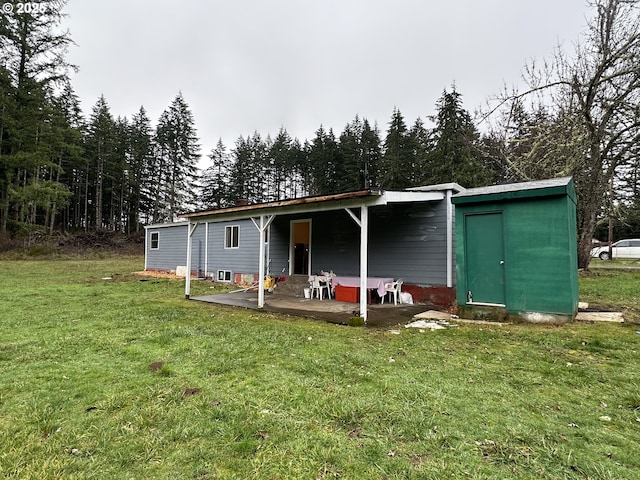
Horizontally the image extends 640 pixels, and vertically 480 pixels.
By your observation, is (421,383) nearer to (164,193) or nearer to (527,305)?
(527,305)

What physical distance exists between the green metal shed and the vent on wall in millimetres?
9630

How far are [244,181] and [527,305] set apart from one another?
112ft

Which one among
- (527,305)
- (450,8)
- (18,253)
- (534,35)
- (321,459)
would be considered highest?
(450,8)

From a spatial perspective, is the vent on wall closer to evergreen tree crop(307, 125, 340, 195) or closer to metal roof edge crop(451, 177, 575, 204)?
metal roof edge crop(451, 177, 575, 204)

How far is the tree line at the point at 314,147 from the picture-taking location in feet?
28.8

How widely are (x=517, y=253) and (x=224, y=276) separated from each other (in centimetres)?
1101

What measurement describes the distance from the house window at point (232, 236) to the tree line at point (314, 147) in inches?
363

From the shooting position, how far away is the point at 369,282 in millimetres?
8312

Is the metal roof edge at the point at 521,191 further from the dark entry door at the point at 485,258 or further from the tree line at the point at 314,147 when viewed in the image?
the tree line at the point at 314,147

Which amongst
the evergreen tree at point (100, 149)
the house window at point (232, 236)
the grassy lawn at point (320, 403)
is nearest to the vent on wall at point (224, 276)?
the house window at point (232, 236)

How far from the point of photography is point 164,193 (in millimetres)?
34438

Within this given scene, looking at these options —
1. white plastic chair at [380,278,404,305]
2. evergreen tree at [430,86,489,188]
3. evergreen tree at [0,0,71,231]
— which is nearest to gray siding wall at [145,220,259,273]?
white plastic chair at [380,278,404,305]

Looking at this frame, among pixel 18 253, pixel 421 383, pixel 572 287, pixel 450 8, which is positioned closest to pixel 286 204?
pixel 421 383

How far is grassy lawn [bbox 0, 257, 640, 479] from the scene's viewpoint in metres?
1.98
